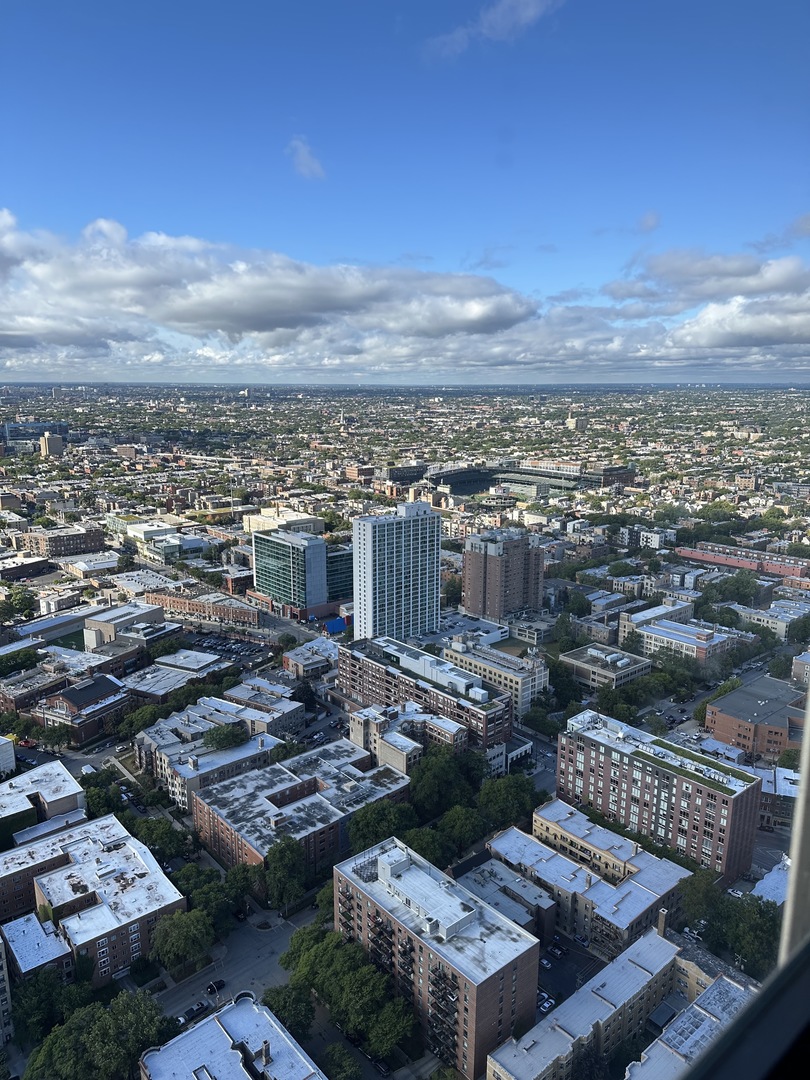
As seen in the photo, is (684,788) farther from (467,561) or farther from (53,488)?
(53,488)

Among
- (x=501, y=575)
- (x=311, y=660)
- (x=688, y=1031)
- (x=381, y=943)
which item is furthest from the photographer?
(x=501, y=575)

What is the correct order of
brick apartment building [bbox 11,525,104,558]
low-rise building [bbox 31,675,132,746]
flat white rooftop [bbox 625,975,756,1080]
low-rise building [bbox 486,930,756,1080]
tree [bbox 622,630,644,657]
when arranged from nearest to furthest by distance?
1. flat white rooftop [bbox 625,975,756,1080]
2. low-rise building [bbox 486,930,756,1080]
3. low-rise building [bbox 31,675,132,746]
4. tree [bbox 622,630,644,657]
5. brick apartment building [bbox 11,525,104,558]

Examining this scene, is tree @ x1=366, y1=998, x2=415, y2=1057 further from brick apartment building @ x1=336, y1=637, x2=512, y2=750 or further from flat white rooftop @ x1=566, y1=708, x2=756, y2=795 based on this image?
brick apartment building @ x1=336, y1=637, x2=512, y2=750

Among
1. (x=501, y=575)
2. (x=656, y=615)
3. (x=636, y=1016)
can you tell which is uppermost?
(x=501, y=575)

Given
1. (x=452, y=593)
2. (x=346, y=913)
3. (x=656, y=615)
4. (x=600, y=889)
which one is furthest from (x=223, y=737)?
(x=656, y=615)

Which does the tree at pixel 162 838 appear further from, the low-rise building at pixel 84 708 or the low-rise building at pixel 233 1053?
the low-rise building at pixel 84 708

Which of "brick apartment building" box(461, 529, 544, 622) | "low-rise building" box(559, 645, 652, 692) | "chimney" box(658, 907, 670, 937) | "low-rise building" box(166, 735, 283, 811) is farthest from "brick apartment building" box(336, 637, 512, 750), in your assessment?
"brick apartment building" box(461, 529, 544, 622)

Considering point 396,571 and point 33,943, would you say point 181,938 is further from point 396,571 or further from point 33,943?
point 396,571
